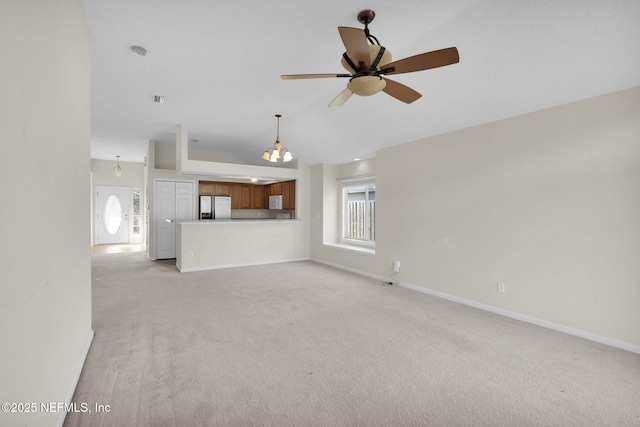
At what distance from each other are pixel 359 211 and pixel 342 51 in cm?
412

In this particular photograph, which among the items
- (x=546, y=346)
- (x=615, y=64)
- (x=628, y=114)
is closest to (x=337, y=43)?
(x=615, y=64)

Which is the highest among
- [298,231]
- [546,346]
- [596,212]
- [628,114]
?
[628,114]

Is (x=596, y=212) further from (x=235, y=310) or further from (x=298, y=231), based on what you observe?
(x=298, y=231)

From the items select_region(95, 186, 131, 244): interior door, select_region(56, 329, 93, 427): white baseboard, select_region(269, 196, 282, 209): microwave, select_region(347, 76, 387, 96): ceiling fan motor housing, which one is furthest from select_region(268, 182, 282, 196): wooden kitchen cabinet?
select_region(347, 76, 387, 96): ceiling fan motor housing

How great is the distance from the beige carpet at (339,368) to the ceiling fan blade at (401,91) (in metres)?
2.22

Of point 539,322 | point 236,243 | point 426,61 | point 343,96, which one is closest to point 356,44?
point 426,61

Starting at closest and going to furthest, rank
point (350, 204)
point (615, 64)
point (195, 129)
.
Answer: point (615, 64), point (195, 129), point (350, 204)

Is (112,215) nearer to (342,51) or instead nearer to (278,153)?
(278,153)

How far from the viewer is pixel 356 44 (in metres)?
1.78

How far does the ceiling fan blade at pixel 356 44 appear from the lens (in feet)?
5.46

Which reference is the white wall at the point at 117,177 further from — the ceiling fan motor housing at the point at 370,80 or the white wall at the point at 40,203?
the ceiling fan motor housing at the point at 370,80

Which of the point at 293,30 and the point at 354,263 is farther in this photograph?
the point at 354,263

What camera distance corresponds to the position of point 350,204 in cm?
692

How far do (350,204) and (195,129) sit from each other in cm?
368
